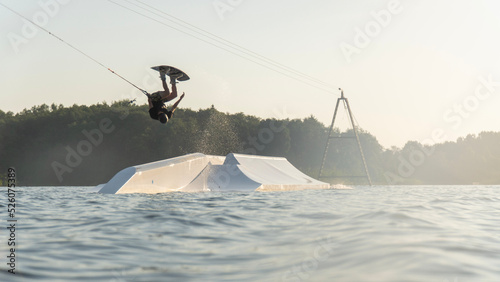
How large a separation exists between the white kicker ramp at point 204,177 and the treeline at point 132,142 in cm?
3765

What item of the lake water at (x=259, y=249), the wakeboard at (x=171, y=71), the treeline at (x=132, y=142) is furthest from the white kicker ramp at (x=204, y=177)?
the treeline at (x=132, y=142)

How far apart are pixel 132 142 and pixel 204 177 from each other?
46991mm

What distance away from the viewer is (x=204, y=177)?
89.4 feet

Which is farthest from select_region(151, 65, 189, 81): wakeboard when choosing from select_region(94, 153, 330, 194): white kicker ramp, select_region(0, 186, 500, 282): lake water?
select_region(94, 153, 330, 194): white kicker ramp

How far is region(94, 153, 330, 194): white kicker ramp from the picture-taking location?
23.0m

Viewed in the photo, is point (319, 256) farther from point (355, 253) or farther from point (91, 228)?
point (91, 228)

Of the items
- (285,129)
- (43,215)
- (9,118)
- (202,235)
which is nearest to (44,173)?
(9,118)

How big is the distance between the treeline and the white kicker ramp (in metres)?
37.6

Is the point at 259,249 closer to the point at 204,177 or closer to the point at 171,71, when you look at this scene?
the point at 171,71

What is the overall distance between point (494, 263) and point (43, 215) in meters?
9.59

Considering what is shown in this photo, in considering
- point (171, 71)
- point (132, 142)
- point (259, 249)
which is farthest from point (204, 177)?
point (132, 142)

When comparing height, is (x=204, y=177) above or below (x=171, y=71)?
below

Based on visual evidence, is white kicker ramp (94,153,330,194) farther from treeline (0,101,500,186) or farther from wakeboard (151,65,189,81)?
treeline (0,101,500,186)

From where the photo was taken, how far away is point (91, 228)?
8117mm
